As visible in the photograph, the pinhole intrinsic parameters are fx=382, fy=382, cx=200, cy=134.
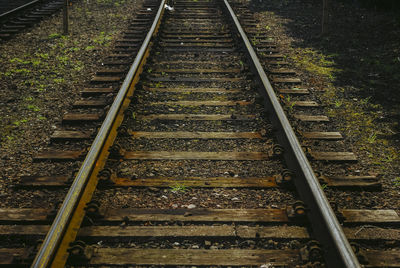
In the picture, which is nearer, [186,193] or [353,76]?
[186,193]

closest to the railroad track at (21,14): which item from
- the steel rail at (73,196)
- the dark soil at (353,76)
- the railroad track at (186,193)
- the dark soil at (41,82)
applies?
the dark soil at (41,82)

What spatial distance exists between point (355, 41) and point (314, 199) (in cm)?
566

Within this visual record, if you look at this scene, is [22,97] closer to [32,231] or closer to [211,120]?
[211,120]

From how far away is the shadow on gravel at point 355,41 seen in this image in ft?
17.3

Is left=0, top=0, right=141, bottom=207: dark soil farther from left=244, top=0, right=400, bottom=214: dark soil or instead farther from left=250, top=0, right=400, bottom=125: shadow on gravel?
left=250, top=0, right=400, bottom=125: shadow on gravel

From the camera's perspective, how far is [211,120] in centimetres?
410

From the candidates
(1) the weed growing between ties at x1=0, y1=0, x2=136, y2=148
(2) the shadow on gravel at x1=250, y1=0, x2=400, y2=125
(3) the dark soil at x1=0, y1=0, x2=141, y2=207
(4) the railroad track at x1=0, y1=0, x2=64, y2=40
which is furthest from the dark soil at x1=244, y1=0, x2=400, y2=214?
(4) the railroad track at x1=0, y1=0, x2=64, y2=40

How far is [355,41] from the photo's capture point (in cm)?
725

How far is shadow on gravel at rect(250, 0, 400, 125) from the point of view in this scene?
526cm

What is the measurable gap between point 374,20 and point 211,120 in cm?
622

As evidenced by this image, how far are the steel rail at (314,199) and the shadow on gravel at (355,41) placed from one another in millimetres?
1746

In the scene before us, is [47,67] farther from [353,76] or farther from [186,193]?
[353,76]

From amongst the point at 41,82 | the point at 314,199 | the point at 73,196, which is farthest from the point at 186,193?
the point at 41,82

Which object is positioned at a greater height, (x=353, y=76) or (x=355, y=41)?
(x=355, y=41)
